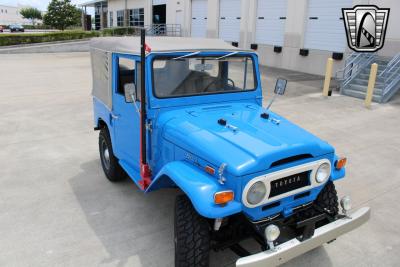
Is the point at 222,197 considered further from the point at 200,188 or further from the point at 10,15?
the point at 10,15

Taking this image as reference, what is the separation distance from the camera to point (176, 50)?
147 inches

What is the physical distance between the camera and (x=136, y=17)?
33.8 m

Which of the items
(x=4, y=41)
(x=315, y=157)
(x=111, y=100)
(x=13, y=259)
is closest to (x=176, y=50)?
(x=111, y=100)

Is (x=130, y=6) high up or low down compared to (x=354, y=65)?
up

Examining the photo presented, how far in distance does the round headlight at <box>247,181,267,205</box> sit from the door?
1609 mm

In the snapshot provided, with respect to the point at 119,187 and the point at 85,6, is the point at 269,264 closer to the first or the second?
the point at 119,187

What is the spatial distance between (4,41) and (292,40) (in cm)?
1886

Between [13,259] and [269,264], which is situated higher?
A: [269,264]

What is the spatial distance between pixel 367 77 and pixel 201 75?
978cm

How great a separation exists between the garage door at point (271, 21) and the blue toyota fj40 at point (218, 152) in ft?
45.6

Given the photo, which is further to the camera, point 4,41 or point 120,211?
point 4,41

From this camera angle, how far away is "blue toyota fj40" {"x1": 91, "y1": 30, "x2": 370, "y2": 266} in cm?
283

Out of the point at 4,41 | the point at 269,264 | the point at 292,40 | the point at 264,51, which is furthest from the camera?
the point at 4,41

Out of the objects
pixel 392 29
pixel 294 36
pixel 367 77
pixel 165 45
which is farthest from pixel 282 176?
pixel 294 36
